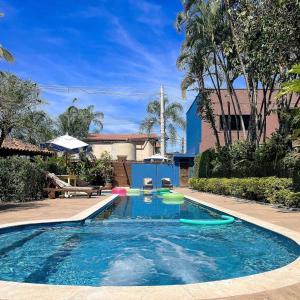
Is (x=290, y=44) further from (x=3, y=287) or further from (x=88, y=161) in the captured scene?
(x=88, y=161)

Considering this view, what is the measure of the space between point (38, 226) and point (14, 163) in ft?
22.3

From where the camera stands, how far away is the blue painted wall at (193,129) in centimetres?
3475

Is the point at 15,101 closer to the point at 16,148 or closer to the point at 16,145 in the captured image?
the point at 16,148

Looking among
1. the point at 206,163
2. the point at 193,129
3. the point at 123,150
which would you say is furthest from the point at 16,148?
the point at 123,150

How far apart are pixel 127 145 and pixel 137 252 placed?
4375cm

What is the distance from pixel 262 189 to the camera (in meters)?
16.2

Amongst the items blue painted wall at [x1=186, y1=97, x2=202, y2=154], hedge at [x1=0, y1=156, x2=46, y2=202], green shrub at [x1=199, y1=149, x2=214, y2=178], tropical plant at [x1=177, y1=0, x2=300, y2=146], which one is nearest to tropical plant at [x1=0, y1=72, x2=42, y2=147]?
hedge at [x1=0, y1=156, x2=46, y2=202]

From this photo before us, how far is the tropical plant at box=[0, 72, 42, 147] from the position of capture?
52.0 feet

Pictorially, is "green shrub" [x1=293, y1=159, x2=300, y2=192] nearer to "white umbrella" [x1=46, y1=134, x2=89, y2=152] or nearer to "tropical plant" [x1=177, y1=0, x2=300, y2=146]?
"tropical plant" [x1=177, y1=0, x2=300, y2=146]

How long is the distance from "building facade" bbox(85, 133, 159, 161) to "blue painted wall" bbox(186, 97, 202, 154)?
35.7ft

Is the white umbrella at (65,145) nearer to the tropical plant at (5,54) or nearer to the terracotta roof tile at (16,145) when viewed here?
the terracotta roof tile at (16,145)

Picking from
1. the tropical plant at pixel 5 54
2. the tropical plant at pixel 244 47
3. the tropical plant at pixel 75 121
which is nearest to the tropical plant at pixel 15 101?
the tropical plant at pixel 5 54

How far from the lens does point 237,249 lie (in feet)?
27.5

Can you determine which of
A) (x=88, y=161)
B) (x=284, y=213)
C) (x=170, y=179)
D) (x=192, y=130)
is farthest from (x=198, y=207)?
(x=192, y=130)
